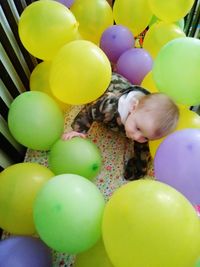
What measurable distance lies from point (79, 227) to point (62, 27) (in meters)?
0.65

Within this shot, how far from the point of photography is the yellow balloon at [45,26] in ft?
3.22

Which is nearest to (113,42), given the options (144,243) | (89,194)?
(89,194)

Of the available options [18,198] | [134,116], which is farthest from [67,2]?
[18,198]

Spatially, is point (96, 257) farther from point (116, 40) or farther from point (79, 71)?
point (116, 40)

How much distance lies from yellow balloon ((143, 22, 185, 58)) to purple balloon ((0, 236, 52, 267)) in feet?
2.80

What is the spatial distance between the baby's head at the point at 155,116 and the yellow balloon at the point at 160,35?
1.28 feet

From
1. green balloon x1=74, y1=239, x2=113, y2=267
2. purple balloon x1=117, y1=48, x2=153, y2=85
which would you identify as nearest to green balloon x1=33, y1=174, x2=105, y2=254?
green balloon x1=74, y1=239, x2=113, y2=267

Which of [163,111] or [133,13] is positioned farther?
[133,13]

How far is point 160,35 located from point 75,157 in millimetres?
633

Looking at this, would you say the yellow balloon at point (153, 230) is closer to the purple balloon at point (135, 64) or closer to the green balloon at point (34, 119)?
the green balloon at point (34, 119)

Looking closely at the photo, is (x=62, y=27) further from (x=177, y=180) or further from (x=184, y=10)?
(x=177, y=180)

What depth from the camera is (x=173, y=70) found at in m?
0.88

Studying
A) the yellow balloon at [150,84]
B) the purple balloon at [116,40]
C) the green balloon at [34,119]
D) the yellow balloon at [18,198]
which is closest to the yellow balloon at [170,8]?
the purple balloon at [116,40]

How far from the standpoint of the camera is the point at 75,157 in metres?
0.92
